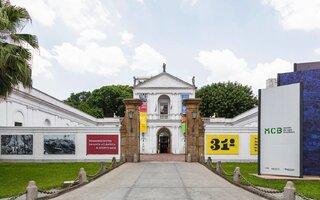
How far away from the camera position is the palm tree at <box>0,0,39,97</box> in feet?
51.1

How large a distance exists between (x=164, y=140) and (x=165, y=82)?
828 cm

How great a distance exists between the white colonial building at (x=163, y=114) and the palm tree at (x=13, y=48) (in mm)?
33155

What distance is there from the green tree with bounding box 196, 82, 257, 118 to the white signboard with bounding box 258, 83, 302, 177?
1494 inches

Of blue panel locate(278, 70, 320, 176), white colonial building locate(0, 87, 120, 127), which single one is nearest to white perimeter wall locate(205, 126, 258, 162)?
blue panel locate(278, 70, 320, 176)

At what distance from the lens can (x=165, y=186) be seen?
12.8 metres

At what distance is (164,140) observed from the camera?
5125 centimetres

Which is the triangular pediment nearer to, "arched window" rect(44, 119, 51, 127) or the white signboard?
"arched window" rect(44, 119, 51, 127)

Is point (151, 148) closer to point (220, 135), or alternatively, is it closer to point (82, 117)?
point (82, 117)

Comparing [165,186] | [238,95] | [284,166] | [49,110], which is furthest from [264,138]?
[238,95]

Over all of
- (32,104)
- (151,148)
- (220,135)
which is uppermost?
(32,104)

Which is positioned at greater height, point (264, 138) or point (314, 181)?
point (264, 138)

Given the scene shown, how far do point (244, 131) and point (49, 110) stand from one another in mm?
21987

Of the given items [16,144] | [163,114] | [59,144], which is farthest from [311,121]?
[163,114]

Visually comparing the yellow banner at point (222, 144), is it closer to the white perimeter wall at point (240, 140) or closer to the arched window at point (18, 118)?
the white perimeter wall at point (240, 140)
